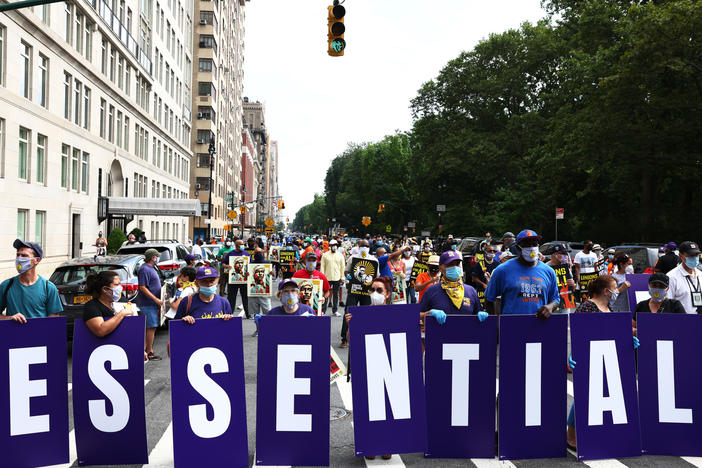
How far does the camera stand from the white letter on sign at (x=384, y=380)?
5656 mm

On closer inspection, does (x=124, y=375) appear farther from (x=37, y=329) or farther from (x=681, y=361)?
(x=681, y=361)

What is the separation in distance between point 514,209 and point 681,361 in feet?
141

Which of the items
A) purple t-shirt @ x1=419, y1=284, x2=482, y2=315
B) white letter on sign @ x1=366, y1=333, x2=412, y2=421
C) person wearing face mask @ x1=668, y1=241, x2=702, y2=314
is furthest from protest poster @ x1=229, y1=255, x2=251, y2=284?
person wearing face mask @ x1=668, y1=241, x2=702, y2=314

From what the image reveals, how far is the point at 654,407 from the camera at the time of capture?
583 centimetres

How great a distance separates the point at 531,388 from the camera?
5.72 meters

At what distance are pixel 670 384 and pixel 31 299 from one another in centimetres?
639

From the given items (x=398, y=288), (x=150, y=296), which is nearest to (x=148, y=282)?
(x=150, y=296)

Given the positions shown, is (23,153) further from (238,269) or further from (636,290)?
(636,290)

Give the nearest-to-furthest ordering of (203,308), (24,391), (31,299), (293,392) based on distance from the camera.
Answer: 1. (24,391)
2. (293,392)
3. (31,299)
4. (203,308)

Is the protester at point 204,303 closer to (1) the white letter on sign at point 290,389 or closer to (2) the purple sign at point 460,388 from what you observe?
(1) the white letter on sign at point 290,389

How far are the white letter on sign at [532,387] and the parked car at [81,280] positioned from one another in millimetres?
6515

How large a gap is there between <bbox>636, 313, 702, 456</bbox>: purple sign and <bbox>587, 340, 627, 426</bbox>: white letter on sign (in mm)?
271

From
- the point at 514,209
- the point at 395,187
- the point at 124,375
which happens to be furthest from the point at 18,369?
the point at 395,187

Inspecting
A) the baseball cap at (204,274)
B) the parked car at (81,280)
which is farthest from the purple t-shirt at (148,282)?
the baseball cap at (204,274)
